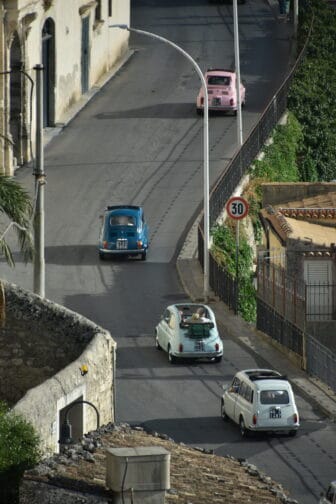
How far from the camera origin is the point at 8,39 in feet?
246

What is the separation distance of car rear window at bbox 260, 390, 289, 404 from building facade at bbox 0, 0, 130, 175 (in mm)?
22504

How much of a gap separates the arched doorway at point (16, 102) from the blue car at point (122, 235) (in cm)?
1120

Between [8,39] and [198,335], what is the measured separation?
25.0 metres

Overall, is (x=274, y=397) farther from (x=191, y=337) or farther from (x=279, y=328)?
(x=279, y=328)

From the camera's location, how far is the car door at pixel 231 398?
4753cm

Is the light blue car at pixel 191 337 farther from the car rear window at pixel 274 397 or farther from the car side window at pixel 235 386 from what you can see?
the car rear window at pixel 274 397

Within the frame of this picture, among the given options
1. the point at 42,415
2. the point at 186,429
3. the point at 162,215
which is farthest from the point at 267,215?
the point at 42,415

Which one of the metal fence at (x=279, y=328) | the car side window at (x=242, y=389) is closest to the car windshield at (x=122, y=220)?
the metal fence at (x=279, y=328)

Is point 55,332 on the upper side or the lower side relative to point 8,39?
lower

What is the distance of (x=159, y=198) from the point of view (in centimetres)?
7462

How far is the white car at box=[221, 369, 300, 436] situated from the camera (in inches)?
1827

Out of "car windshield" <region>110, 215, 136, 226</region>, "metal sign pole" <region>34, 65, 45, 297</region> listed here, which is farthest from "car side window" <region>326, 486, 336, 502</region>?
"car windshield" <region>110, 215, 136, 226</region>

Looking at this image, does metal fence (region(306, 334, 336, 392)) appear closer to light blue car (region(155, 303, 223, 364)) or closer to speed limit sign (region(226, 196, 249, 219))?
light blue car (region(155, 303, 223, 364))

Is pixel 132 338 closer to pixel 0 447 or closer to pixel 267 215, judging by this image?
pixel 267 215
